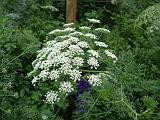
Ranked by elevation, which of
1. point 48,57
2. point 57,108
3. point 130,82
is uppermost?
point 48,57

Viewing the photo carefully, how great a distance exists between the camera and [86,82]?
2.96 m

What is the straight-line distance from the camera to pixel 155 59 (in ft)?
12.0

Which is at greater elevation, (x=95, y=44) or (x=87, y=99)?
(x=95, y=44)

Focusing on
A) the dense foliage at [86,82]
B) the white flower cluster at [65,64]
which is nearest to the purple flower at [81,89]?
the dense foliage at [86,82]

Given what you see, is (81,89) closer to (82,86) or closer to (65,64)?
(82,86)

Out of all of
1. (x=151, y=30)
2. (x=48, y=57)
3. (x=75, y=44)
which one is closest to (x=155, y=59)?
(x=151, y=30)

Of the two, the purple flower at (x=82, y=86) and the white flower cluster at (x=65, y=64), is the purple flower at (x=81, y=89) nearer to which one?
the purple flower at (x=82, y=86)

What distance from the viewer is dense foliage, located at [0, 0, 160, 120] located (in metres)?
2.75

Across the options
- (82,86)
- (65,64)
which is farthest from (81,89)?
(65,64)

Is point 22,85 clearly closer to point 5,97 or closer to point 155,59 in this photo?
point 5,97

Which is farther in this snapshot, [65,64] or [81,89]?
[81,89]

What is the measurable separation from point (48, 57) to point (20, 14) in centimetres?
166

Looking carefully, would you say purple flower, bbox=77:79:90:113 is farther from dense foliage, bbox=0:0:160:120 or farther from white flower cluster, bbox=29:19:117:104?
white flower cluster, bbox=29:19:117:104

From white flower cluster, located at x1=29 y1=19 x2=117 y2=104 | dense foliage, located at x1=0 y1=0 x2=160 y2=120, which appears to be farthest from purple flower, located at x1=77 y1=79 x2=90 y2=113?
white flower cluster, located at x1=29 y1=19 x2=117 y2=104
